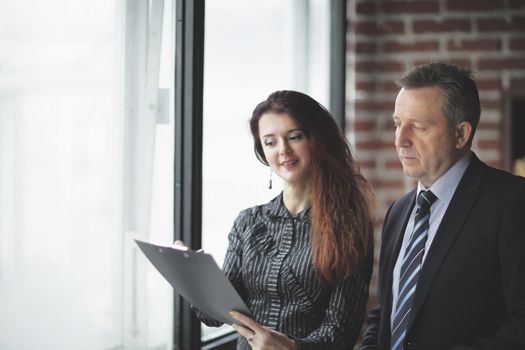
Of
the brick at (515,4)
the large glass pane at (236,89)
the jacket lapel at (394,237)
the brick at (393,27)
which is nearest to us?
the jacket lapel at (394,237)

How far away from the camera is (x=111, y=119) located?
179 cm

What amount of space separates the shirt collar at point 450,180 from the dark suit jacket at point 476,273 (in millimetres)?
16

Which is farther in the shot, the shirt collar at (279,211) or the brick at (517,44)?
the brick at (517,44)

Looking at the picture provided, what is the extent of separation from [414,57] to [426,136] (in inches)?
67.4

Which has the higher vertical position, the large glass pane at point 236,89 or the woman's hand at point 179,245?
the large glass pane at point 236,89

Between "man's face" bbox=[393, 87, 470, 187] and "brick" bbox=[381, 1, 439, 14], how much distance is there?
171cm

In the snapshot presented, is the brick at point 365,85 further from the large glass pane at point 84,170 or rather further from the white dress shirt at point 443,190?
the white dress shirt at point 443,190

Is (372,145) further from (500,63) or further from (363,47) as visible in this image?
(500,63)

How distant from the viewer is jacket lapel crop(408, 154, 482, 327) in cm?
149

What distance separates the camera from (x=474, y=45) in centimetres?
310

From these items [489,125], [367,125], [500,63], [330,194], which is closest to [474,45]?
[500,63]

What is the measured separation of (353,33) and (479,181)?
185 cm

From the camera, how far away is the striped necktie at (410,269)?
5.13 feet

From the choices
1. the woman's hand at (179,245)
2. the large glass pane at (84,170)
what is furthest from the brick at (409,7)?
the woman's hand at (179,245)
